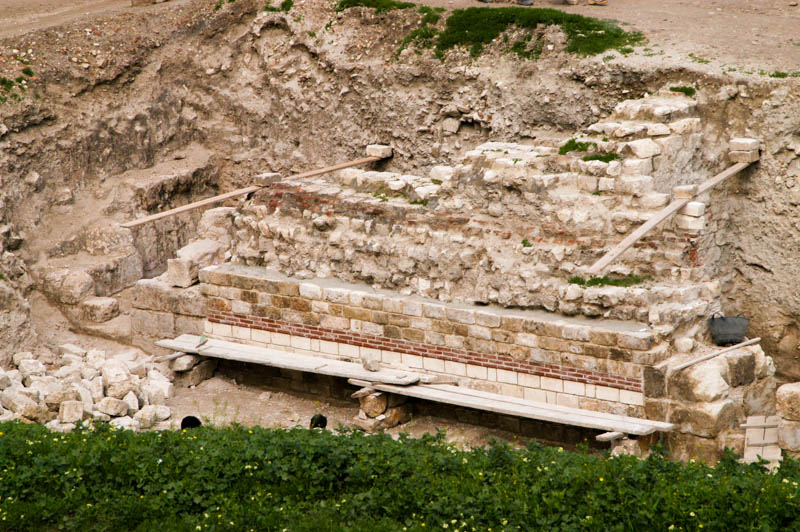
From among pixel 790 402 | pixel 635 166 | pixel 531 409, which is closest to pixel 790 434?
pixel 790 402

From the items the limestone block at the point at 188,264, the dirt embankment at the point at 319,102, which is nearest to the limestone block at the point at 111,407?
the dirt embankment at the point at 319,102

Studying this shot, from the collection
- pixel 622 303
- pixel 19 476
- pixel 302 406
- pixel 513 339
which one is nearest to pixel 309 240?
pixel 302 406

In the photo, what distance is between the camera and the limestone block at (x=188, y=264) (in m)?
14.2

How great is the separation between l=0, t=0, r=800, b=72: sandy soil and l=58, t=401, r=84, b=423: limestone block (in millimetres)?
7977

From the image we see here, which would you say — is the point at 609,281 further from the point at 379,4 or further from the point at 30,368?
the point at 379,4

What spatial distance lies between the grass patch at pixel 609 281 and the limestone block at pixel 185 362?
16.4ft

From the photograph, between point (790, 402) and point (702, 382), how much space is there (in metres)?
1.05

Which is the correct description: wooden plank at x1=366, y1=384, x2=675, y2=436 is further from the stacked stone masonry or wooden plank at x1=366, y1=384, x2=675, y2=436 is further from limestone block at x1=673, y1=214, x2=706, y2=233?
limestone block at x1=673, y1=214, x2=706, y2=233

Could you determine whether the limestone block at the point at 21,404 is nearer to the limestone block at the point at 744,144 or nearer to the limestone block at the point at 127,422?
the limestone block at the point at 127,422

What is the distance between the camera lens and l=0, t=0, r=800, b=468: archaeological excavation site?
11516 millimetres

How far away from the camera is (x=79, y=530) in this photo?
8836 mm

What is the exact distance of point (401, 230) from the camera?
42.2 feet

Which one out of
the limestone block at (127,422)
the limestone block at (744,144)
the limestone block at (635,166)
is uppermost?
the limestone block at (635,166)

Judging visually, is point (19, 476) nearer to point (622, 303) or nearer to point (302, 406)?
point (302, 406)
